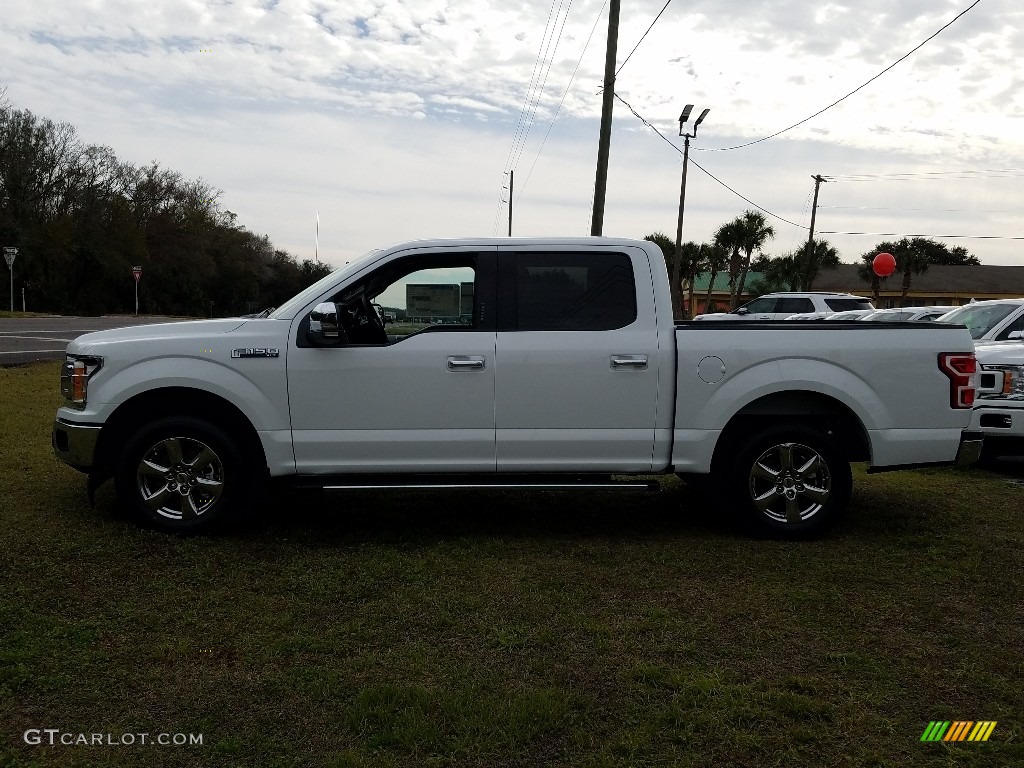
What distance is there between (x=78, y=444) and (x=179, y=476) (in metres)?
0.63

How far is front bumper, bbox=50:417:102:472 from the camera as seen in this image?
5.39 m

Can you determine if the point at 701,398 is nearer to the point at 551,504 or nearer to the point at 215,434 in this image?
the point at 551,504

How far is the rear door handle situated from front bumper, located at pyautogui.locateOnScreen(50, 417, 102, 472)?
318cm

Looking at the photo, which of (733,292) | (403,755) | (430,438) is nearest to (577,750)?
(403,755)

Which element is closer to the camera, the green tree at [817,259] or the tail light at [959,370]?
the tail light at [959,370]

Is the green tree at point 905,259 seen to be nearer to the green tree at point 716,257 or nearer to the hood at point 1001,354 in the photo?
the green tree at point 716,257

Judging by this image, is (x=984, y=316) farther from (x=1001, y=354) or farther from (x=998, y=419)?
(x=998, y=419)

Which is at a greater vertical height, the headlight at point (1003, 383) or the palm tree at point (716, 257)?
the palm tree at point (716, 257)

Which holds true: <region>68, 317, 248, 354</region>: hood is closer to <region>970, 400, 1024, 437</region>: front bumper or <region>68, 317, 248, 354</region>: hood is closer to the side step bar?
the side step bar

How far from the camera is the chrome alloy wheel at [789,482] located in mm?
5648

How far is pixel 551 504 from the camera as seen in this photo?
→ 6730 millimetres

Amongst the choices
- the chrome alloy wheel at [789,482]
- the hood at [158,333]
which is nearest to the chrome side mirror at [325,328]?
the hood at [158,333]

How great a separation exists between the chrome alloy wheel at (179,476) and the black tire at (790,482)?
3.25 m

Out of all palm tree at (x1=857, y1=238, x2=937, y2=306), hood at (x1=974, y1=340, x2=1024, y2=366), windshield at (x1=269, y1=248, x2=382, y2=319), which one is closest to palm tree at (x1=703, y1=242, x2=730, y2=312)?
palm tree at (x1=857, y1=238, x2=937, y2=306)
